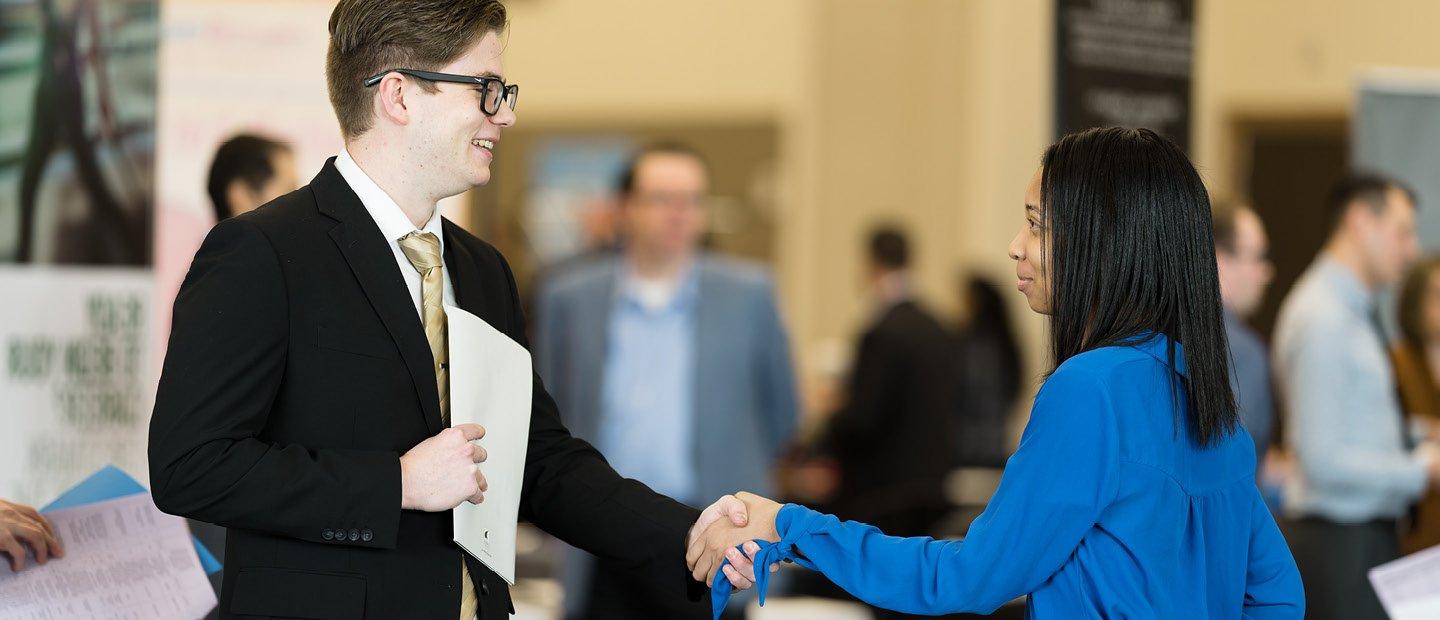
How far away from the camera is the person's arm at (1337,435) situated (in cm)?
440

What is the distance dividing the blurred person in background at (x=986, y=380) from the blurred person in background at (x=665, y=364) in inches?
122

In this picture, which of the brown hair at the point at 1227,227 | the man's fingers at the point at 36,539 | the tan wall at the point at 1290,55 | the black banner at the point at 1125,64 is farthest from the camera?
the tan wall at the point at 1290,55

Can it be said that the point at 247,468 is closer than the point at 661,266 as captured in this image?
Yes

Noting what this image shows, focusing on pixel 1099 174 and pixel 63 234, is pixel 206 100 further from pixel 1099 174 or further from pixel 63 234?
pixel 1099 174

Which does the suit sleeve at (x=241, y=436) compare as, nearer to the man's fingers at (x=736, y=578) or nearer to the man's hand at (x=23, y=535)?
the man's hand at (x=23, y=535)

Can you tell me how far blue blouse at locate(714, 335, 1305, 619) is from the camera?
2020 mm

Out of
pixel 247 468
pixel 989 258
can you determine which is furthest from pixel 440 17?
pixel 989 258

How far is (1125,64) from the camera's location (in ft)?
14.6

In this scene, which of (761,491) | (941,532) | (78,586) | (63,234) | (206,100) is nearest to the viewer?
(78,586)

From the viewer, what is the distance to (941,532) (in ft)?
19.9

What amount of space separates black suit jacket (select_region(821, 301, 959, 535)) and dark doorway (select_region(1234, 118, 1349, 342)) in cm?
355

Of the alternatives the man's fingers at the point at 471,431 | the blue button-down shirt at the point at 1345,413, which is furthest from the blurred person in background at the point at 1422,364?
the man's fingers at the point at 471,431

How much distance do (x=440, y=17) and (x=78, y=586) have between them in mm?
1052

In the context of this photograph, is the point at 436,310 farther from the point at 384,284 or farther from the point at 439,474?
the point at 439,474
